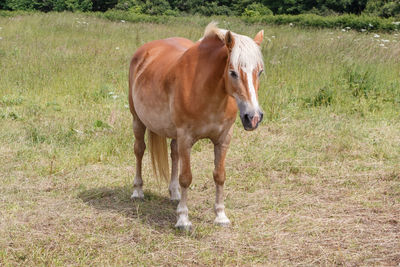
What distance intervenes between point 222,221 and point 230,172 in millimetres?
1360

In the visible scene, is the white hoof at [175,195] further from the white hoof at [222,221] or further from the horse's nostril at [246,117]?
the horse's nostril at [246,117]

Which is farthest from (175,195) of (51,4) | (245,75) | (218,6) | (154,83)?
(51,4)

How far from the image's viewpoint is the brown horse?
3.33 m

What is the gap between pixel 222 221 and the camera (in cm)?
406

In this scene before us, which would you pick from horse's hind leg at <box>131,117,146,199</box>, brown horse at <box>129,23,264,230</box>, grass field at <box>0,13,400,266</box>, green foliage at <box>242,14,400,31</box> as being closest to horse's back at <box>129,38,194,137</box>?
brown horse at <box>129,23,264,230</box>

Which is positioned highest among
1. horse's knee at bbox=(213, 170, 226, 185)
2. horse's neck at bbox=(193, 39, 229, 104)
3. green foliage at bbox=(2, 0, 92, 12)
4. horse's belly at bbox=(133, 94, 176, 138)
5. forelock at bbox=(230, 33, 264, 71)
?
forelock at bbox=(230, 33, 264, 71)

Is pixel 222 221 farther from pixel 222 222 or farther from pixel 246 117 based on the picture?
pixel 246 117

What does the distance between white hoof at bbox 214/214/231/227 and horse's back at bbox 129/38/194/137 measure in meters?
0.83

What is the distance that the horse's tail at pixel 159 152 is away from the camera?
473 cm

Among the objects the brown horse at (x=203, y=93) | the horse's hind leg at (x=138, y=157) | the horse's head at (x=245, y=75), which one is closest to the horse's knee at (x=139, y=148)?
the horse's hind leg at (x=138, y=157)

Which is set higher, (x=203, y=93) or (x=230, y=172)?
(x=203, y=93)

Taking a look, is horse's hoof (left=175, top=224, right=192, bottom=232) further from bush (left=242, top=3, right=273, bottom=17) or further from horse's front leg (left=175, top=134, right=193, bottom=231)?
bush (left=242, top=3, right=273, bottom=17)

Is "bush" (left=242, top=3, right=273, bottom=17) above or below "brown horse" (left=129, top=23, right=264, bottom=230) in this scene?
below

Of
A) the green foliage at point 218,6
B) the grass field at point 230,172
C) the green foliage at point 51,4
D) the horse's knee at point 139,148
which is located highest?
the horse's knee at point 139,148
